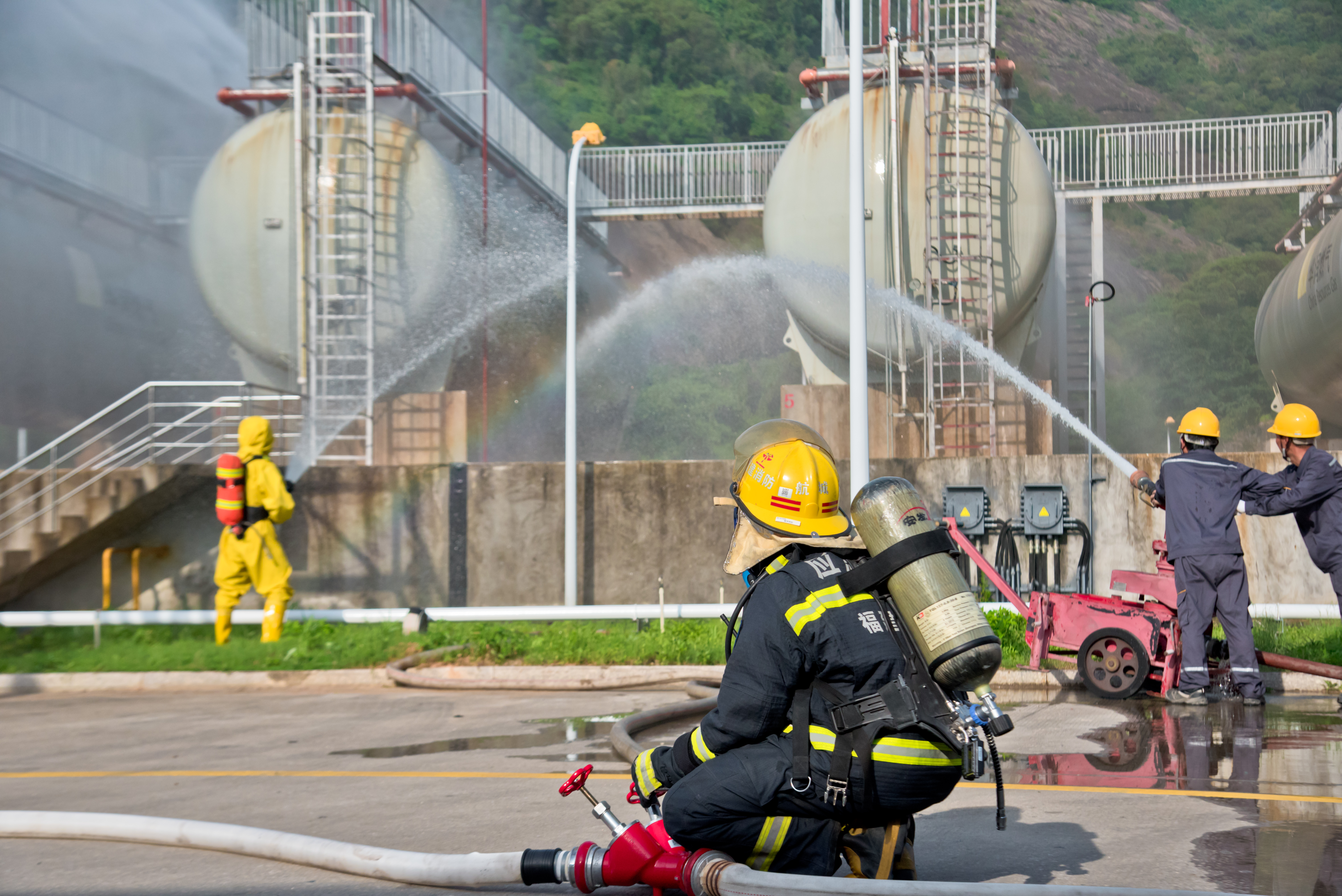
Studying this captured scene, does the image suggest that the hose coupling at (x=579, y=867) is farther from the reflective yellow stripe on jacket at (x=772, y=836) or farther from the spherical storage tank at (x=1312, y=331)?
the spherical storage tank at (x=1312, y=331)

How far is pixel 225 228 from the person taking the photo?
15273 millimetres

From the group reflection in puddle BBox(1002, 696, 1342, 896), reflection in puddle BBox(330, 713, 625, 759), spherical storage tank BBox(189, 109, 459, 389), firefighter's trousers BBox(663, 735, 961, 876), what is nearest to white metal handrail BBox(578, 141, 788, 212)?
spherical storage tank BBox(189, 109, 459, 389)

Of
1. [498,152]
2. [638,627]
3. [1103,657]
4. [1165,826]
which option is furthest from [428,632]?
[498,152]

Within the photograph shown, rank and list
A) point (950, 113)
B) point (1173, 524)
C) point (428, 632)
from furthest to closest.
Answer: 1. point (950, 113)
2. point (428, 632)
3. point (1173, 524)

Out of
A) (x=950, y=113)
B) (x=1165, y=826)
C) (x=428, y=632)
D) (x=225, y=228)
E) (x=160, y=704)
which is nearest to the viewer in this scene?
(x=1165, y=826)

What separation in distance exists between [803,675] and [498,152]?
18206mm

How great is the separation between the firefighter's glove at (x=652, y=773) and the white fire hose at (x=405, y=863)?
222mm

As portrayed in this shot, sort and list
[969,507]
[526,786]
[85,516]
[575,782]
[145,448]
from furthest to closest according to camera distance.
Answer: [145,448], [85,516], [969,507], [526,786], [575,782]

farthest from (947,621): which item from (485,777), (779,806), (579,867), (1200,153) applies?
(1200,153)

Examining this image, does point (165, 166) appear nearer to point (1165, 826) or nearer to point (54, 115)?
point (54, 115)

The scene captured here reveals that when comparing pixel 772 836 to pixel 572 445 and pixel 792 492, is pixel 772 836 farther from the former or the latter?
pixel 572 445

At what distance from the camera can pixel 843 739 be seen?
2561 mm

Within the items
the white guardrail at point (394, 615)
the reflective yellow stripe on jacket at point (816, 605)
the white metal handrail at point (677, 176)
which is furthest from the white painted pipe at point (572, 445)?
the white metal handrail at point (677, 176)

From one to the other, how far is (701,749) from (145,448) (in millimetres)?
13712
